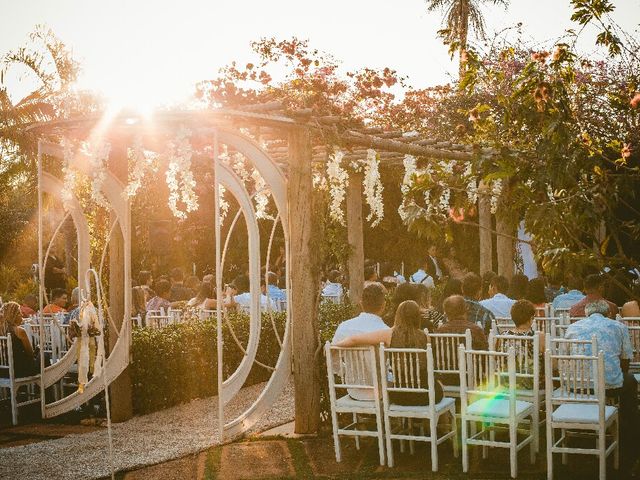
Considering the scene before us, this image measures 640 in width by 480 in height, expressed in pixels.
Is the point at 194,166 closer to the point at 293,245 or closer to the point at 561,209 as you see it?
the point at 293,245

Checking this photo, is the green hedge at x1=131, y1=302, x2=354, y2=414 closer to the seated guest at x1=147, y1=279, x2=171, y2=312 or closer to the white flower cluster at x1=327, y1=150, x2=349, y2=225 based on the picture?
the white flower cluster at x1=327, y1=150, x2=349, y2=225

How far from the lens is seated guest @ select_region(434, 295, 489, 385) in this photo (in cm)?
721

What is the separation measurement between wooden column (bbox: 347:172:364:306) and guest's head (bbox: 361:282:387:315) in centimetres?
484

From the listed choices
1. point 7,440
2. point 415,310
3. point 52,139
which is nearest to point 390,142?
point 415,310

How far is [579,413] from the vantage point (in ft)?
19.9

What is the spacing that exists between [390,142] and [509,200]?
2.41 metres

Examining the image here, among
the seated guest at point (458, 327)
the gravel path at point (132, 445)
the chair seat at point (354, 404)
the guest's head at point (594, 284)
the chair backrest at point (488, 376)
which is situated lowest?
the gravel path at point (132, 445)

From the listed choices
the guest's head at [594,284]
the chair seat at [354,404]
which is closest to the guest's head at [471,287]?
the guest's head at [594,284]

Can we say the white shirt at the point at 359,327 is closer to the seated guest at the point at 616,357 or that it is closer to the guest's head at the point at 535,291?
the seated guest at the point at 616,357

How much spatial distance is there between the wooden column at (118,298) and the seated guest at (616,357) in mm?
4711

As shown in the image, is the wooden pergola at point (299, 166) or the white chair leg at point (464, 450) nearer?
the white chair leg at point (464, 450)

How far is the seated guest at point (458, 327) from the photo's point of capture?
721 cm

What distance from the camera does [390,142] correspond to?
30.5 ft

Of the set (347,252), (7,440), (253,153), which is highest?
(253,153)
